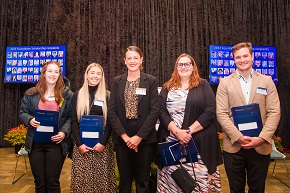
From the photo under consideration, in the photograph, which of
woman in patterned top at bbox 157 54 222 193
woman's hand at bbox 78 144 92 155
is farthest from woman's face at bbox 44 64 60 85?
woman in patterned top at bbox 157 54 222 193

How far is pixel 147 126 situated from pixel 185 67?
625mm

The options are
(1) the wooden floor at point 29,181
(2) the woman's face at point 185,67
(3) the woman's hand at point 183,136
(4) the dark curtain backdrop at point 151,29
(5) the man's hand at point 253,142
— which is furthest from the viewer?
(4) the dark curtain backdrop at point 151,29

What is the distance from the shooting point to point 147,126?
6.86ft

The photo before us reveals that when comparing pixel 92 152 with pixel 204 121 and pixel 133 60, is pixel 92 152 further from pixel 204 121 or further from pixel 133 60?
pixel 204 121

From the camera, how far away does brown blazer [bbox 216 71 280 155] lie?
1.97 m

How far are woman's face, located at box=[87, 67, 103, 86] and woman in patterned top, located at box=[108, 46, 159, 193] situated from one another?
0.71 ft

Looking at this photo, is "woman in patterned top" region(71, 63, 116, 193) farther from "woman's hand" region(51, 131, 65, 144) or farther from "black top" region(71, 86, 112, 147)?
"woman's hand" region(51, 131, 65, 144)

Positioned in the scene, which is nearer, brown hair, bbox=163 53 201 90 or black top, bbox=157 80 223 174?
black top, bbox=157 80 223 174

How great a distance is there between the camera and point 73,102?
2303mm

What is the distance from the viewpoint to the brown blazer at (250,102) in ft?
6.46

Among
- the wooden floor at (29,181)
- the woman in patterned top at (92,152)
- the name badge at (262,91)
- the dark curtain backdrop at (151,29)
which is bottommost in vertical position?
the wooden floor at (29,181)

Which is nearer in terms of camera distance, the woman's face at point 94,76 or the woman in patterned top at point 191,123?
the woman in patterned top at point 191,123

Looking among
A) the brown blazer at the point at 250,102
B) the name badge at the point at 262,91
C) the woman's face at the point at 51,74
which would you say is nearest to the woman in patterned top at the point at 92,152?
the woman's face at the point at 51,74

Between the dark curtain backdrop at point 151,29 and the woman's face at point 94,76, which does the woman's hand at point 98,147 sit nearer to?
the woman's face at point 94,76
